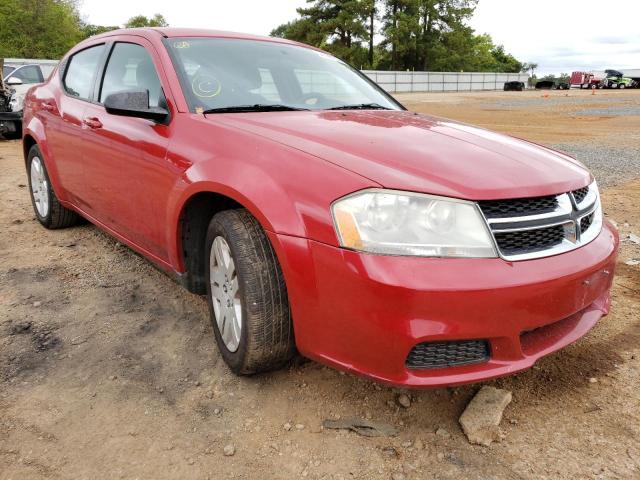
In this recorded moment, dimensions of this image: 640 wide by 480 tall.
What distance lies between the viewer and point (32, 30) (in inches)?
1652

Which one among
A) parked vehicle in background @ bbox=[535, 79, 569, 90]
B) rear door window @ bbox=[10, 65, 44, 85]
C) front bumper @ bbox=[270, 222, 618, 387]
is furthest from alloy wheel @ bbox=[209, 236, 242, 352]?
parked vehicle in background @ bbox=[535, 79, 569, 90]

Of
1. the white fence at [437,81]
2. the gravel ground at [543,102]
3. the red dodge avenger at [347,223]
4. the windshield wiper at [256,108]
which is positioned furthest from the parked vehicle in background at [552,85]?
the windshield wiper at [256,108]

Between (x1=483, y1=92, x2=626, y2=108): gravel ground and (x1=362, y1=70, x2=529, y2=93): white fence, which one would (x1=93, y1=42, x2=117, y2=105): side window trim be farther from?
(x1=362, y1=70, x2=529, y2=93): white fence

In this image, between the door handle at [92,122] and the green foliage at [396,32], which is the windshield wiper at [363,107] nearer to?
the door handle at [92,122]

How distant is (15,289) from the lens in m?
3.39

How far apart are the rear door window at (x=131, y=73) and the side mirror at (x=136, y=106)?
6.6 inches

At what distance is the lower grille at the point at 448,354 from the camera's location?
181 centimetres

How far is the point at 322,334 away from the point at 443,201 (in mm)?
628

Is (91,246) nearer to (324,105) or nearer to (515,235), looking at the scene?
(324,105)

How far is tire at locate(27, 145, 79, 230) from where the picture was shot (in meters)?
4.42

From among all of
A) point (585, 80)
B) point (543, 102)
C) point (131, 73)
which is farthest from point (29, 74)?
point (585, 80)

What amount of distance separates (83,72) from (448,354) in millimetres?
3316

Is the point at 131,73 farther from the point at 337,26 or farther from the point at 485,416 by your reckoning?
the point at 337,26

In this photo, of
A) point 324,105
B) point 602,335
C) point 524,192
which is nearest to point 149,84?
point 324,105
